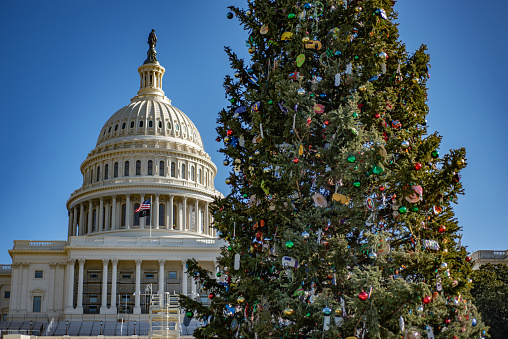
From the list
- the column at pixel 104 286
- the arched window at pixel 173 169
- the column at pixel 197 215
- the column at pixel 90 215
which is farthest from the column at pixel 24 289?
the arched window at pixel 173 169

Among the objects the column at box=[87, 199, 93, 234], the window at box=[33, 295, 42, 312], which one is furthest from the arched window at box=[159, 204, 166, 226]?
the window at box=[33, 295, 42, 312]

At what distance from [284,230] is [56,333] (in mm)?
58904

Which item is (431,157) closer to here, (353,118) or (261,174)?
(353,118)

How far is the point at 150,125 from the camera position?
10838cm

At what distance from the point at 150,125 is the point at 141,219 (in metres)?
18.1

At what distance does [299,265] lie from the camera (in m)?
15.5

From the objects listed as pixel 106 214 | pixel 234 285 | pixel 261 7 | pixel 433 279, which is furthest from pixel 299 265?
pixel 106 214

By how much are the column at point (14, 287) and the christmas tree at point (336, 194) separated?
7584cm

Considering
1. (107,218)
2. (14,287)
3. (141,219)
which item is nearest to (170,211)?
(141,219)

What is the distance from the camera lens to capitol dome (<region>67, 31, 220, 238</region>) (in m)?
98.6

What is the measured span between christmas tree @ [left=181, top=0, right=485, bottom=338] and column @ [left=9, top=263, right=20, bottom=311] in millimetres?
75836

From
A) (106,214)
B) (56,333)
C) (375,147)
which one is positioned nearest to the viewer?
(375,147)

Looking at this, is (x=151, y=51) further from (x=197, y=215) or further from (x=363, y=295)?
(x=363, y=295)

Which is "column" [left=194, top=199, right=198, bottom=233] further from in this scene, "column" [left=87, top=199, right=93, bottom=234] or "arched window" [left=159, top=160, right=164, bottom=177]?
"column" [left=87, top=199, right=93, bottom=234]
